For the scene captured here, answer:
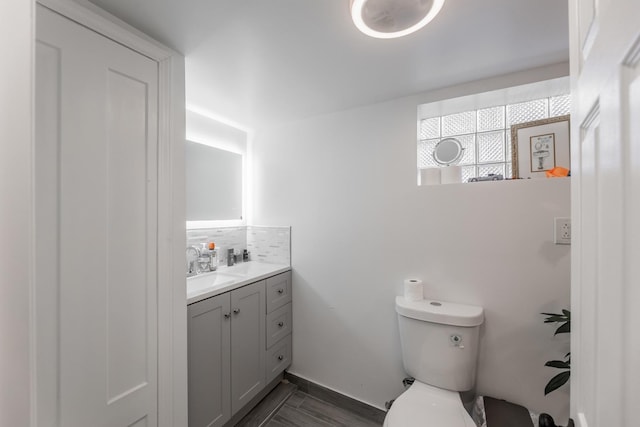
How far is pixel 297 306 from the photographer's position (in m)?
1.99

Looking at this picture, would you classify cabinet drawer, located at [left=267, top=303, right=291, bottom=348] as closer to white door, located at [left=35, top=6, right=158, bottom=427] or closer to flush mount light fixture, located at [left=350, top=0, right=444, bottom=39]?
white door, located at [left=35, top=6, right=158, bottom=427]

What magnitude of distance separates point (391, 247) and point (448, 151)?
0.71 m

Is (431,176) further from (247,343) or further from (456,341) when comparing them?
(247,343)

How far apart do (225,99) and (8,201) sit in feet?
4.85

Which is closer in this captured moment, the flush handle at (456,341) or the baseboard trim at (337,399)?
the flush handle at (456,341)

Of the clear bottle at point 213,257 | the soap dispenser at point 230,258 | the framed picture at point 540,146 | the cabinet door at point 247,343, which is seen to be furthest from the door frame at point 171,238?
the framed picture at point 540,146

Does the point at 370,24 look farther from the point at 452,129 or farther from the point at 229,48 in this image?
the point at 452,129

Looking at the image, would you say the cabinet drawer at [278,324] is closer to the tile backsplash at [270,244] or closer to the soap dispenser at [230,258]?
the tile backsplash at [270,244]

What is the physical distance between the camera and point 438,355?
51.2 inches

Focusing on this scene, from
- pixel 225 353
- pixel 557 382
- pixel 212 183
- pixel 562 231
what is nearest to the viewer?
pixel 557 382

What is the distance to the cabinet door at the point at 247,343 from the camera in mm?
1508

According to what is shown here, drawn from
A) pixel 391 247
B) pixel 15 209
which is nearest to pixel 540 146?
pixel 391 247

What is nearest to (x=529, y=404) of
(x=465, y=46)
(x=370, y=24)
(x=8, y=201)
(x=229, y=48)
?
(x=465, y=46)

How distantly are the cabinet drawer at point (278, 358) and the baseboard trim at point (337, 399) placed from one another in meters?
0.16
